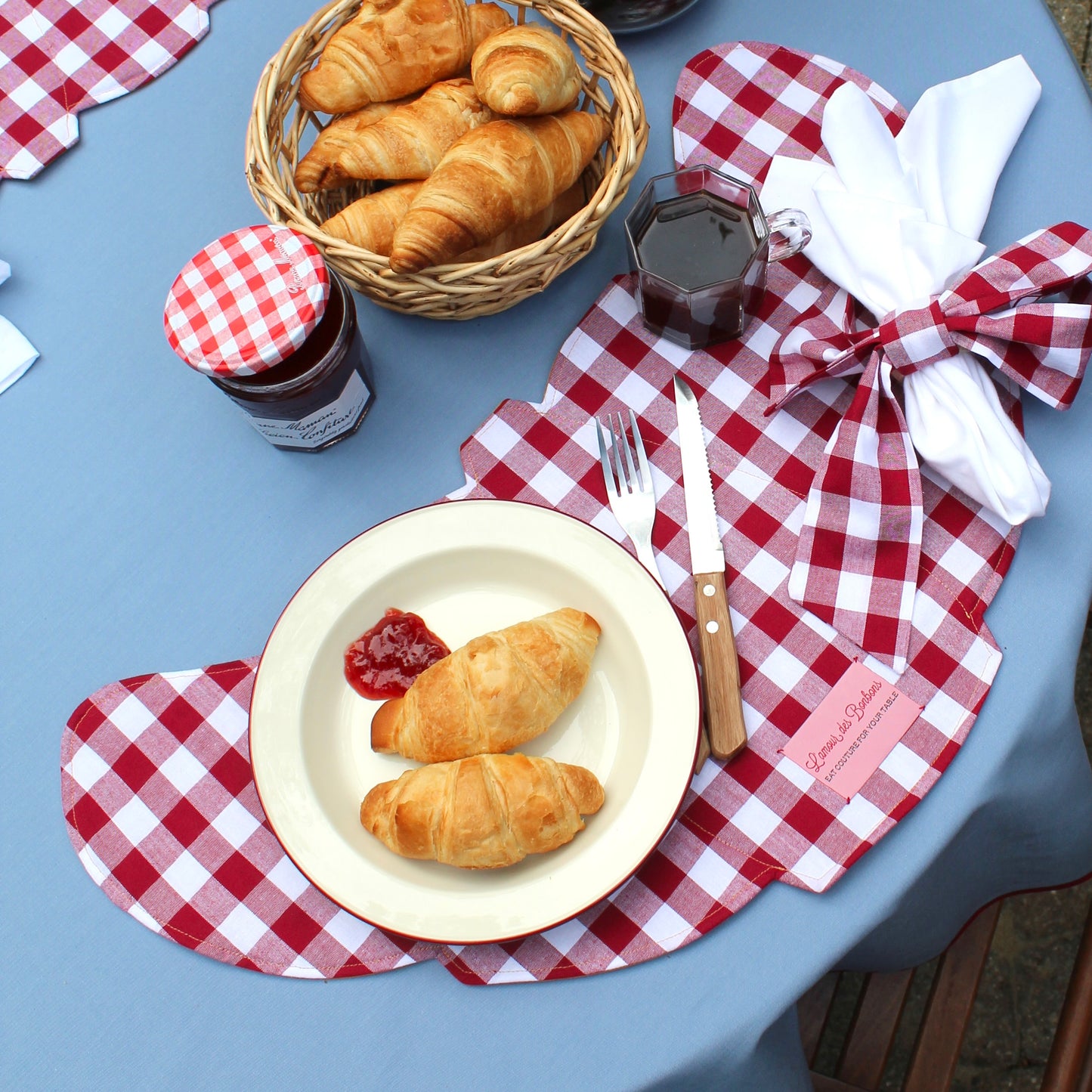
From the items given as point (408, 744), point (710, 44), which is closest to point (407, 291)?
point (408, 744)

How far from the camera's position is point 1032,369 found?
0.87 metres

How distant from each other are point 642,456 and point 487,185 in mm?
304

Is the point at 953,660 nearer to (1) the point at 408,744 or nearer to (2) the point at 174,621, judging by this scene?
(1) the point at 408,744

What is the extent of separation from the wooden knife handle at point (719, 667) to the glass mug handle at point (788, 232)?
1.11 feet

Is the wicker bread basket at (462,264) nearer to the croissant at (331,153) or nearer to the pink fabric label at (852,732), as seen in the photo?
the croissant at (331,153)

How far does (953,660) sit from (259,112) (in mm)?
856

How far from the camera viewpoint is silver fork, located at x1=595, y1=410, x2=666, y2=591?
906 millimetres

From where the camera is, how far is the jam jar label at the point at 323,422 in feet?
2.85

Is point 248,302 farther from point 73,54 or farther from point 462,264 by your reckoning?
point 73,54

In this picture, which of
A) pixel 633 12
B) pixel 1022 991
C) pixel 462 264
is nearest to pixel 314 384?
pixel 462 264

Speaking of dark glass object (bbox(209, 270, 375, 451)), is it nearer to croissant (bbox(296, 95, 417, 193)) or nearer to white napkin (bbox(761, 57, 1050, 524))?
croissant (bbox(296, 95, 417, 193))

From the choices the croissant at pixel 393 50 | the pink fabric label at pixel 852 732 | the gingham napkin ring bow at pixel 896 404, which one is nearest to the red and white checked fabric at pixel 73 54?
the croissant at pixel 393 50

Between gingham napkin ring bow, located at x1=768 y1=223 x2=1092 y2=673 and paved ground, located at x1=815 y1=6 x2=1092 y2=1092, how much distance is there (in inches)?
35.5

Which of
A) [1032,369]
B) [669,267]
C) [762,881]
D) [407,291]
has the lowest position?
[762,881]
